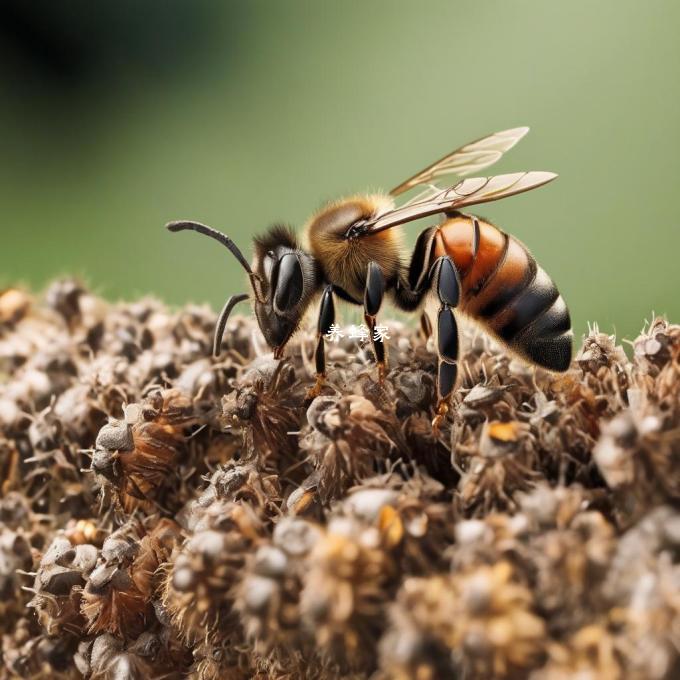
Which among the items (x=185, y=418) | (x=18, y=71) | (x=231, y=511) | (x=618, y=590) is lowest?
(x=618, y=590)

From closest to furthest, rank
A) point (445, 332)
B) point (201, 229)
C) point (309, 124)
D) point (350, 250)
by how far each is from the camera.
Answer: point (445, 332), point (201, 229), point (350, 250), point (309, 124)

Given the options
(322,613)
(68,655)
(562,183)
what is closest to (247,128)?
(562,183)

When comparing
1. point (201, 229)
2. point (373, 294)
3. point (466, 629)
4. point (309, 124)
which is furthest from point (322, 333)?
point (309, 124)

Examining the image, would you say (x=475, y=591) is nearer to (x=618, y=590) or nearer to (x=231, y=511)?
(x=618, y=590)

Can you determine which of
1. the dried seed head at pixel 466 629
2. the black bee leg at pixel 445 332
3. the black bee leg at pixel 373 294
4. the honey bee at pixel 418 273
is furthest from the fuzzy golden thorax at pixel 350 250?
the dried seed head at pixel 466 629

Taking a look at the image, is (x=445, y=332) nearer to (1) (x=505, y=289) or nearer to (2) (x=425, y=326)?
(1) (x=505, y=289)

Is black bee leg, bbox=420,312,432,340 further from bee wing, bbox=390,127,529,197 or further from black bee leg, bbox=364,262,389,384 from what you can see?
bee wing, bbox=390,127,529,197
